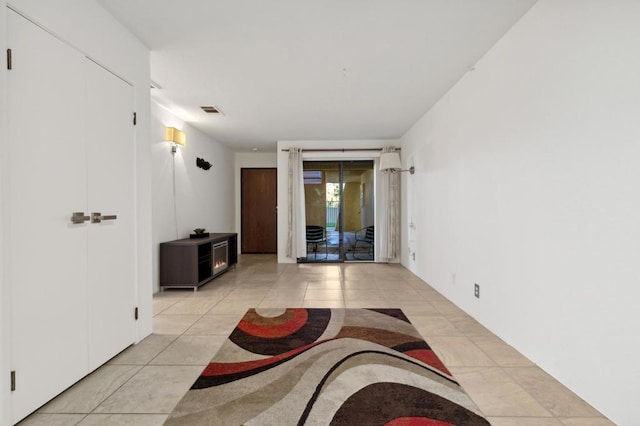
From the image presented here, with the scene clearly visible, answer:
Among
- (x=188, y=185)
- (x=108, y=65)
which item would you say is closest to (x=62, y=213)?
(x=108, y=65)

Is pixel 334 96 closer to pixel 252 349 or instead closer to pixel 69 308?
pixel 252 349

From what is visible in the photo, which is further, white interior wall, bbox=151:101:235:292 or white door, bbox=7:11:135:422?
white interior wall, bbox=151:101:235:292

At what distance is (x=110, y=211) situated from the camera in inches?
85.9

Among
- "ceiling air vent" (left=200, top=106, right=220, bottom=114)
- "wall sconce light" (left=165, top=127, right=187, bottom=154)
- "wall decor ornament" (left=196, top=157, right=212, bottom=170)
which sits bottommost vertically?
"wall decor ornament" (left=196, top=157, right=212, bottom=170)

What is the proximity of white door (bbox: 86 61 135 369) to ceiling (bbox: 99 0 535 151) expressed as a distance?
2.03 feet

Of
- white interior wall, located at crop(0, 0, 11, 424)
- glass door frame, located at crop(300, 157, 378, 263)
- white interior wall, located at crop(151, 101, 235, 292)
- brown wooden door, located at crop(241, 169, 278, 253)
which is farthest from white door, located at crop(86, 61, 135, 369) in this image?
brown wooden door, located at crop(241, 169, 278, 253)

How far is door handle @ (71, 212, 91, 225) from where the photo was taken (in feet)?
6.10

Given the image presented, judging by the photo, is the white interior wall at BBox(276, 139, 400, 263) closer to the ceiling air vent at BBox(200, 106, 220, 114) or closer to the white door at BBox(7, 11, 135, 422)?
the ceiling air vent at BBox(200, 106, 220, 114)

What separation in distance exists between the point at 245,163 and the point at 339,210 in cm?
276

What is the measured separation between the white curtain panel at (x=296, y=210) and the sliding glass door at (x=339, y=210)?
29 centimetres

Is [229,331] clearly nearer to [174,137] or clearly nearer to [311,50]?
[311,50]

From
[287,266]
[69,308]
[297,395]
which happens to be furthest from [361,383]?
[287,266]

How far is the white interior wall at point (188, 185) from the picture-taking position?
4105mm

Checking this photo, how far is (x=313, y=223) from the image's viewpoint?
6523 mm
